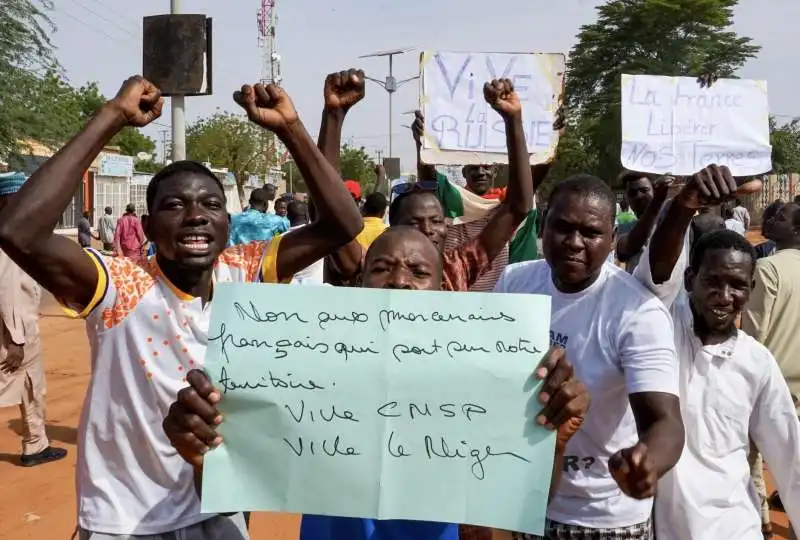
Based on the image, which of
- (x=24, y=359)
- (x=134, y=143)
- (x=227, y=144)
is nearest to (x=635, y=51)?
(x=227, y=144)

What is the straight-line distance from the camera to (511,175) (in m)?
3.01

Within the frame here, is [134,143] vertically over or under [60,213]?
over

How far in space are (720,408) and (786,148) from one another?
40.5 m

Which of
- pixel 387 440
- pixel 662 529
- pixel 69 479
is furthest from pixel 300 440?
pixel 69 479

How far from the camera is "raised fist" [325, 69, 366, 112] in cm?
267

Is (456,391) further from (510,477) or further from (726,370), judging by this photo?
(726,370)

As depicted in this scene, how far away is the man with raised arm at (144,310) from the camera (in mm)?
2084

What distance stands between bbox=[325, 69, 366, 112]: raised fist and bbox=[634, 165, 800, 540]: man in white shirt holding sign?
3.70 ft

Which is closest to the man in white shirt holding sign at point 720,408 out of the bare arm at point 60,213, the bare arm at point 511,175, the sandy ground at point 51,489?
the bare arm at point 511,175

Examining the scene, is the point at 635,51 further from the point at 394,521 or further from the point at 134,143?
the point at 134,143

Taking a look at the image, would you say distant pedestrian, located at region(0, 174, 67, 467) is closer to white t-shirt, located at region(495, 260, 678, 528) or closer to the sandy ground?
the sandy ground

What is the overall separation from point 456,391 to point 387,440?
0.19 meters

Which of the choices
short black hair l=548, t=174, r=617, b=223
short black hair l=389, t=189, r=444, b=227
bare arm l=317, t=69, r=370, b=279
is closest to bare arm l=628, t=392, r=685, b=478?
short black hair l=548, t=174, r=617, b=223

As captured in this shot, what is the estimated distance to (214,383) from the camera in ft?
5.74
